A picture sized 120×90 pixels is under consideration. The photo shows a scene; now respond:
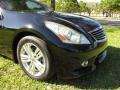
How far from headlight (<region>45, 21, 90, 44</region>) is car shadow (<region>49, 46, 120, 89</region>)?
709mm

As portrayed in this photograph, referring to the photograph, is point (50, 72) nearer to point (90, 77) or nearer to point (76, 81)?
point (76, 81)

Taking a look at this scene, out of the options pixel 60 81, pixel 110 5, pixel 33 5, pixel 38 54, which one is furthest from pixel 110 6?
pixel 38 54

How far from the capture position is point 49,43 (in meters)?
3.70

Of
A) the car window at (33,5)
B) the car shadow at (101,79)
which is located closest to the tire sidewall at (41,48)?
the car shadow at (101,79)

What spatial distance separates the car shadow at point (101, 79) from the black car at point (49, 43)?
201mm

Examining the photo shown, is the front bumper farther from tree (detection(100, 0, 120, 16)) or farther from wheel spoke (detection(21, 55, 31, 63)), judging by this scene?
tree (detection(100, 0, 120, 16))

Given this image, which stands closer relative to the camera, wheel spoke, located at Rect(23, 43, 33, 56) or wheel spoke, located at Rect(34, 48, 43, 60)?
wheel spoke, located at Rect(34, 48, 43, 60)

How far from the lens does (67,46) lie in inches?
144

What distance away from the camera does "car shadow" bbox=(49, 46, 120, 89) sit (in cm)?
396

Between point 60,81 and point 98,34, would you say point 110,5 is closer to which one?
point 98,34

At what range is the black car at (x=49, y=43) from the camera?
12.1ft

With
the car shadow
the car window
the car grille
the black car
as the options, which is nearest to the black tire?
the black car

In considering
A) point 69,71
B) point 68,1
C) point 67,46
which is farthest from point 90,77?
point 68,1

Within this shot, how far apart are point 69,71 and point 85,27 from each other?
0.84 m
